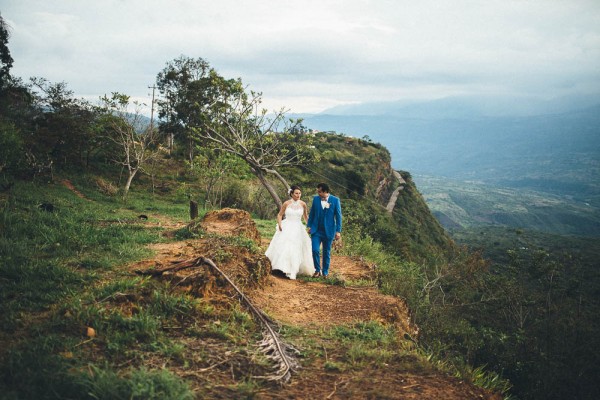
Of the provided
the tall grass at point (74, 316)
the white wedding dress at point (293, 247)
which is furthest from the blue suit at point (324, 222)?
the tall grass at point (74, 316)

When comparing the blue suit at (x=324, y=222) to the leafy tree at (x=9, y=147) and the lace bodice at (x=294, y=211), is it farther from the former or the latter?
the leafy tree at (x=9, y=147)

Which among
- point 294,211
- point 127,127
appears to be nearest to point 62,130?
point 127,127

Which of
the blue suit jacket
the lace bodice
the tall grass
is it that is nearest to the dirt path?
the blue suit jacket

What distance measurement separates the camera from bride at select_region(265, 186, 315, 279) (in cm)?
812

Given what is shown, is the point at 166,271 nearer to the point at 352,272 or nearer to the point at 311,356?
the point at 311,356

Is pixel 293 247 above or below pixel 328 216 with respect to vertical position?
below

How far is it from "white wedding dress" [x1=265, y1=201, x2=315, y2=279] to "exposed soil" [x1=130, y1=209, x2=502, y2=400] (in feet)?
1.40

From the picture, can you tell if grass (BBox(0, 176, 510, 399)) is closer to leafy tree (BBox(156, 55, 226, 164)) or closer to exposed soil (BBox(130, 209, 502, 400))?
exposed soil (BBox(130, 209, 502, 400))

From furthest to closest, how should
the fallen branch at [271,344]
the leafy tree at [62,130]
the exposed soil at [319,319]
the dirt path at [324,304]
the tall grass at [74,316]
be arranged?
the leafy tree at [62,130] → the dirt path at [324,304] → the fallen branch at [271,344] → the exposed soil at [319,319] → the tall grass at [74,316]

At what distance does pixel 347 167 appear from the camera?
51000mm

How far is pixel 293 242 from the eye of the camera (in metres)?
8.23

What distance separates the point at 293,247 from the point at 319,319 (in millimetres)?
2716

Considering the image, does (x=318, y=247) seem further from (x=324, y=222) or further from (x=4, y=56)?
(x=4, y=56)

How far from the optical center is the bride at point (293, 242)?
8117mm
